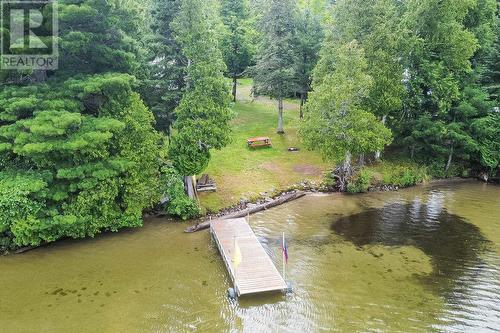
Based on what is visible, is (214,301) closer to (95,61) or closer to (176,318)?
(176,318)

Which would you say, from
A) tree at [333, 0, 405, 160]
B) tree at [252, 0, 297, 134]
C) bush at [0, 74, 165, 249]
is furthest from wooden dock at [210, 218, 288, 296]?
tree at [252, 0, 297, 134]

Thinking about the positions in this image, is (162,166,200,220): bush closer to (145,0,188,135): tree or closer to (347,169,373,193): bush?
(145,0,188,135): tree

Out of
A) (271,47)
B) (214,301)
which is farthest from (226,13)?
(214,301)

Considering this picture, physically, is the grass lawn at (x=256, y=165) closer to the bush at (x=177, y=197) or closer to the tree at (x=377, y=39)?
the bush at (x=177, y=197)

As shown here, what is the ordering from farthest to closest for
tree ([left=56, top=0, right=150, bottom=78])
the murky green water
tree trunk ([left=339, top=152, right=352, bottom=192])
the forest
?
tree trunk ([left=339, top=152, right=352, bottom=192])
tree ([left=56, top=0, right=150, bottom=78])
the forest
the murky green water

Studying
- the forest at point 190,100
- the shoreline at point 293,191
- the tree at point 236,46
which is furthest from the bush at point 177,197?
the tree at point 236,46

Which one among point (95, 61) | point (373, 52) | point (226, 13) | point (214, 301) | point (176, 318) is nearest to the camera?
point (176, 318)

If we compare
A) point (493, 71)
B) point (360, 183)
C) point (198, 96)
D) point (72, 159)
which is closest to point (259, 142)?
point (360, 183)
